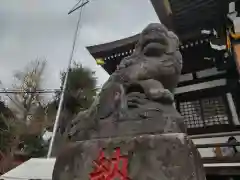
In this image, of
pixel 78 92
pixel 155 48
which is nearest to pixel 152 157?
pixel 155 48

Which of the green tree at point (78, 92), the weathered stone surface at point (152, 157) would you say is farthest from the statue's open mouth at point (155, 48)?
the green tree at point (78, 92)

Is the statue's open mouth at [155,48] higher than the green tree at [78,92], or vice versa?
the green tree at [78,92]

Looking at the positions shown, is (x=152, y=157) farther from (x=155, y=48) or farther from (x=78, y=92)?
(x=78, y=92)

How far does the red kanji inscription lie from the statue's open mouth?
3.69 ft

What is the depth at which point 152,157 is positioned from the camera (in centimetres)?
157

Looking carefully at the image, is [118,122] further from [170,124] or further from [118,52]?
[118,52]

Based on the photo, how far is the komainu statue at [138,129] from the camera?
1.55 meters

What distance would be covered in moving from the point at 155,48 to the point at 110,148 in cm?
116

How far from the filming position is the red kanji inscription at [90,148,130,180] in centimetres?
165

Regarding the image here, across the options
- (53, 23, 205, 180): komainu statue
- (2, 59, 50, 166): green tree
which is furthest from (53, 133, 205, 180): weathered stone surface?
(2, 59, 50, 166): green tree

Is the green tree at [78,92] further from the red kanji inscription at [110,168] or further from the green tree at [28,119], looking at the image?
the red kanji inscription at [110,168]

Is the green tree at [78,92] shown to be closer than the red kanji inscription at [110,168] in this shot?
No

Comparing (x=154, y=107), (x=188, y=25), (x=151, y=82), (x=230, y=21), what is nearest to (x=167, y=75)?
(x=151, y=82)

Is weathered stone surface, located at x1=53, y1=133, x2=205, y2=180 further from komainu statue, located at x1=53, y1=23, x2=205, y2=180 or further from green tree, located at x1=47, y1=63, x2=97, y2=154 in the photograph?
green tree, located at x1=47, y1=63, x2=97, y2=154
